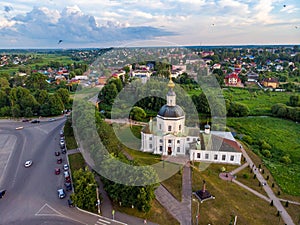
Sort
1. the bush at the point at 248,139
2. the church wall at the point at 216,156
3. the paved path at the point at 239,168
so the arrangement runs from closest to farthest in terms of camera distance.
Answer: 1. the paved path at the point at 239,168
2. the church wall at the point at 216,156
3. the bush at the point at 248,139

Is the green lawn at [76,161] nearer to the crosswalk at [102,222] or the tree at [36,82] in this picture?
the crosswalk at [102,222]

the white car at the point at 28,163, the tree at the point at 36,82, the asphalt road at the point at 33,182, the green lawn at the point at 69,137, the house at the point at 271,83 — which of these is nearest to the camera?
the asphalt road at the point at 33,182

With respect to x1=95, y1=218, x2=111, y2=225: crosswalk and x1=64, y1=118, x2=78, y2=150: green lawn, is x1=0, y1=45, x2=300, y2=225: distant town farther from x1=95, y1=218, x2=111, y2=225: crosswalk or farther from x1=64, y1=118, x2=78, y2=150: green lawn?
x1=64, y1=118, x2=78, y2=150: green lawn

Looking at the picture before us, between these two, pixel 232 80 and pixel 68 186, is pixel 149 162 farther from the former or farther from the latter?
pixel 232 80

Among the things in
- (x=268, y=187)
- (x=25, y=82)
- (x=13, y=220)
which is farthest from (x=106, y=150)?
(x=25, y=82)

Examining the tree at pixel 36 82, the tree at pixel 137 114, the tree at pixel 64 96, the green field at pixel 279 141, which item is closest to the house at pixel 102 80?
the tree at pixel 36 82

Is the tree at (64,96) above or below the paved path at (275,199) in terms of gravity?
above

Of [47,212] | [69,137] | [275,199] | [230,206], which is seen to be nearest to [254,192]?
[275,199]
